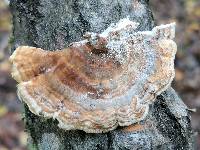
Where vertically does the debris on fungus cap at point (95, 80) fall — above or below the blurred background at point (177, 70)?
below

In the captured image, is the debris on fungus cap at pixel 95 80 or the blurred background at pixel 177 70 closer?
the debris on fungus cap at pixel 95 80

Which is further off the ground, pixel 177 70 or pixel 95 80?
pixel 177 70

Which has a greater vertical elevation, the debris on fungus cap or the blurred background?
the blurred background

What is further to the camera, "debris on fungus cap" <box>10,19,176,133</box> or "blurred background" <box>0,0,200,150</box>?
"blurred background" <box>0,0,200,150</box>

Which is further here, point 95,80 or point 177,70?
point 177,70
